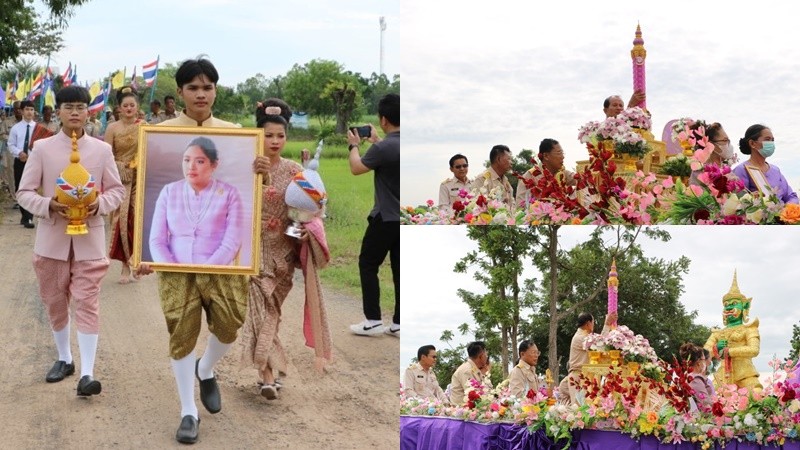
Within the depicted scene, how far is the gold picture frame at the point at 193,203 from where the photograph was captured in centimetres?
461

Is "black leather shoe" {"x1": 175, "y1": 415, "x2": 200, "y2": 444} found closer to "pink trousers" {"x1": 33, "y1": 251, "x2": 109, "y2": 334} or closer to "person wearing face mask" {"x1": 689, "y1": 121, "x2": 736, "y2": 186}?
"pink trousers" {"x1": 33, "y1": 251, "x2": 109, "y2": 334}

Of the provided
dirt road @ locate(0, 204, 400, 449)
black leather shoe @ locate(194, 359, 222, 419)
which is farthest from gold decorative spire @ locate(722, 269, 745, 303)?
black leather shoe @ locate(194, 359, 222, 419)

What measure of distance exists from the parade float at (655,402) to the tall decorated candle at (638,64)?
6.09ft

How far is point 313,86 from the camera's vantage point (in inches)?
534

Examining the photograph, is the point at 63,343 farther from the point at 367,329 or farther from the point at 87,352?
the point at 367,329

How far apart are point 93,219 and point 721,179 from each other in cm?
316

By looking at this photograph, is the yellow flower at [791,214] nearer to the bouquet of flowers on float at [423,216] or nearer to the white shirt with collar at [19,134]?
the bouquet of flowers on float at [423,216]

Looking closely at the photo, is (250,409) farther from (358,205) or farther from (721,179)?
(358,205)

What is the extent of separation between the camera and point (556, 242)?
547 cm

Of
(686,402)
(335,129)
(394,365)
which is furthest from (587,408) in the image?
(335,129)

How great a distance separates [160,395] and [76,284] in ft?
2.32

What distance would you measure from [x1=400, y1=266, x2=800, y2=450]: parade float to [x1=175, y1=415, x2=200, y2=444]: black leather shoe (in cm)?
116

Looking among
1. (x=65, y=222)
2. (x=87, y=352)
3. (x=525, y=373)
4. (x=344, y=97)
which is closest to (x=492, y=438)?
(x=525, y=373)

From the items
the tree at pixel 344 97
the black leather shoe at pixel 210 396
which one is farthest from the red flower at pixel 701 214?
the tree at pixel 344 97
